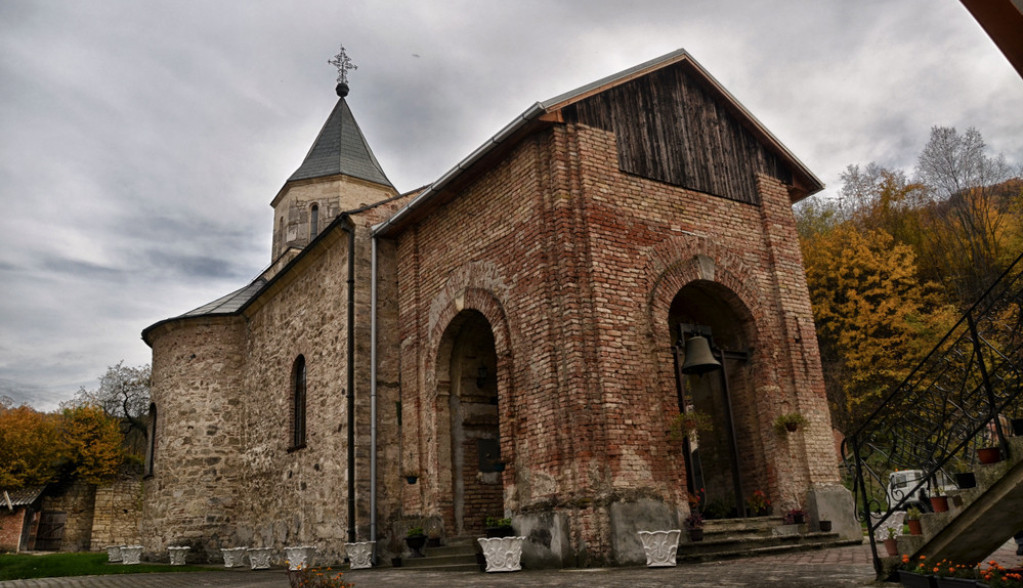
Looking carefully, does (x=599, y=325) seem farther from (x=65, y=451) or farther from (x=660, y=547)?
(x=65, y=451)

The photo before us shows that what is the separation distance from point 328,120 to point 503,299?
17.1 metres

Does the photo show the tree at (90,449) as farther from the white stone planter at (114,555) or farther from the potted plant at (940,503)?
the potted plant at (940,503)

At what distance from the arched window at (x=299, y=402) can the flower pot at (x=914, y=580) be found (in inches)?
487

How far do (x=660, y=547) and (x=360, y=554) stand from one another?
219 inches

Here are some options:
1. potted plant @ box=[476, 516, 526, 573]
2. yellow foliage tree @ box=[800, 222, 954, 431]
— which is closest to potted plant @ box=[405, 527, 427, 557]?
potted plant @ box=[476, 516, 526, 573]

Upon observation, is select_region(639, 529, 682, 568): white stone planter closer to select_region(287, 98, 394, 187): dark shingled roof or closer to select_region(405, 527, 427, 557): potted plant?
select_region(405, 527, 427, 557): potted plant

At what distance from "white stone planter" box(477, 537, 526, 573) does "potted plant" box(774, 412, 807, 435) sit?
13.9ft

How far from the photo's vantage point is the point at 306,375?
15.4 metres

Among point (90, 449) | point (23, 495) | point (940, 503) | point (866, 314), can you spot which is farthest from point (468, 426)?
point (23, 495)

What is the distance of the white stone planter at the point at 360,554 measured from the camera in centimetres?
1208

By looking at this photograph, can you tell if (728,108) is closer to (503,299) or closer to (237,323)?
(503,299)

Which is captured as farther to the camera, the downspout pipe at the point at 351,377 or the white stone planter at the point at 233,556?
the white stone planter at the point at 233,556

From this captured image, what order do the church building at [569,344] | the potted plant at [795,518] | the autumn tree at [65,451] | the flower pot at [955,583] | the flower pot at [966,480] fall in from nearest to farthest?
the flower pot at [955,583] < the flower pot at [966,480] < the church building at [569,344] < the potted plant at [795,518] < the autumn tree at [65,451]

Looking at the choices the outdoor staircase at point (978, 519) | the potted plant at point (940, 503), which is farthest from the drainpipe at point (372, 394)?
the potted plant at point (940, 503)
